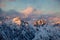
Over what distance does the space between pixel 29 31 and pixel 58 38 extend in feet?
106

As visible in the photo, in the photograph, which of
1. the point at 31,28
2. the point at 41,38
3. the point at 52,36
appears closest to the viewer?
the point at 41,38

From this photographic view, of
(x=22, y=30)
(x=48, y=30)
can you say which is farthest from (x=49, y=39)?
(x=22, y=30)

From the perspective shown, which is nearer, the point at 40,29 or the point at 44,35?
the point at 44,35

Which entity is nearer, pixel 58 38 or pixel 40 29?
pixel 58 38

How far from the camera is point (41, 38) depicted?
539 ft

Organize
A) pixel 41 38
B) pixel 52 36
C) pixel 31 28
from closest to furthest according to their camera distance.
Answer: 1. pixel 41 38
2. pixel 52 36
3. pixel 31 28

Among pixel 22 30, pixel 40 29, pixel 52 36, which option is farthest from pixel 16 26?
pixel 52 36

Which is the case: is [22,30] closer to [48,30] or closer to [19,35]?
[19,35]

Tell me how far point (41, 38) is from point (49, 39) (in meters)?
6.75

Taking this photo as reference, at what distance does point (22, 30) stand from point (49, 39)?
3305 cm

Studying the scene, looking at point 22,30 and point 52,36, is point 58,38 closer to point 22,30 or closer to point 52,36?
point 52,36

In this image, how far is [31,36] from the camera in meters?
184

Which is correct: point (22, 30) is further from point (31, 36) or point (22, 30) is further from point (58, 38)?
point (58, 38)

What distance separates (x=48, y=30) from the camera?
18462 centimetres
